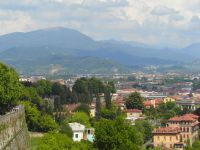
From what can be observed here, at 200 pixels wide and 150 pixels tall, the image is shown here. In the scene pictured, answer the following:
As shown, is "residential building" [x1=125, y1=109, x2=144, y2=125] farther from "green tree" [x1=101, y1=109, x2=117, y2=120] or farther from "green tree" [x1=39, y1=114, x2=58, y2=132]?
"green tree" [x1=39, y1=114, x2=58, y2=132]

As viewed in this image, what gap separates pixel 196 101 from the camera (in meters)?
166

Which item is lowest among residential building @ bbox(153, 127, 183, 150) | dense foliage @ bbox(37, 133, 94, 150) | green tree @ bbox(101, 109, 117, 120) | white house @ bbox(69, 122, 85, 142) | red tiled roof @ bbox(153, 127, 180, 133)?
residential building @ bbox(153, 127, 183, 150)

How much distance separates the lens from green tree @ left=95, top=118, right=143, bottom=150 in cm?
5309

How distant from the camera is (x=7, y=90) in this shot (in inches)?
2496

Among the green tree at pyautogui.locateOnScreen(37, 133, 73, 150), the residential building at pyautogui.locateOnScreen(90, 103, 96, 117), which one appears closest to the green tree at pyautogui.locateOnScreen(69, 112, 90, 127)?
the residential building at pyautogui.locateOnScreen(90, 103, 96, 117)

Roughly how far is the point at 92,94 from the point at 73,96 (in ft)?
38.8

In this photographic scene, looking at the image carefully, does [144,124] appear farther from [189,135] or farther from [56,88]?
[56,88]

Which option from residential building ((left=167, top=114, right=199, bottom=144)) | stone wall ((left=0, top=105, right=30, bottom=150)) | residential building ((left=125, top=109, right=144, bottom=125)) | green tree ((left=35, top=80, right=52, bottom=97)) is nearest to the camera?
stone wall ((left=0, top=105, right=30, bottom=150))

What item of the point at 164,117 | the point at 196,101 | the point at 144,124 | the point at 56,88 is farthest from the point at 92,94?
the point at 196,101

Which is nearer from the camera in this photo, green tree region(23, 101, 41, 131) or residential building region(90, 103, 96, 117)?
green tree region(23, 101, 41, 131)

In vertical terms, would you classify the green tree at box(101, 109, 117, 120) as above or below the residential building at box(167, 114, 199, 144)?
above

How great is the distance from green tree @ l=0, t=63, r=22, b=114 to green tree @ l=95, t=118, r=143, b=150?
12219mm

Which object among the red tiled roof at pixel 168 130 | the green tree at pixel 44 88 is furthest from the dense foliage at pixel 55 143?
the green tree at pixel 44 88

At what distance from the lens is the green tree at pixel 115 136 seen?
53094 mm
